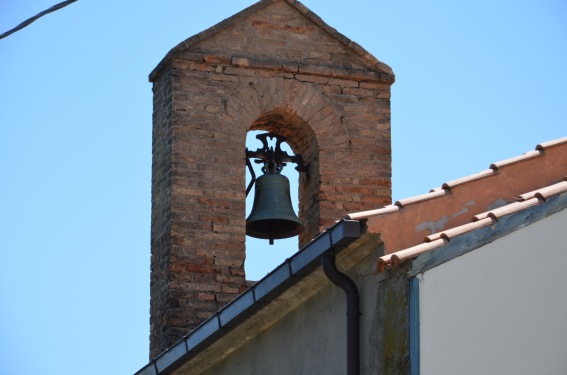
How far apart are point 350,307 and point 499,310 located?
0.94 m

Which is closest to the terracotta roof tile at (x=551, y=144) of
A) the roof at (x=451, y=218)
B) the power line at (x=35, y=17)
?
the roof at (x=451, y=218)

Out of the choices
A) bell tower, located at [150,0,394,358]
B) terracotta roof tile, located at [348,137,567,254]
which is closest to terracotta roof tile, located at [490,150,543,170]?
terracotta roof tile, located at [348,137,567,254]

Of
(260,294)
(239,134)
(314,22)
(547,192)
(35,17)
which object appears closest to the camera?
(35,17)

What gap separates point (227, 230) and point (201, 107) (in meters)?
0.96

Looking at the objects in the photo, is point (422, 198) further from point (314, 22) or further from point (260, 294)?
point (314, 22)

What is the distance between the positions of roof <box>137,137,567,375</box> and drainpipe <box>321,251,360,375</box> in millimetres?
78

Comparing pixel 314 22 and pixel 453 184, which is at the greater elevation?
pixel 314 22

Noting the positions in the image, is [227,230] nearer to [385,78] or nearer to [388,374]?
[385,78]

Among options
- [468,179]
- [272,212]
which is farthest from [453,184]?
[272,212]

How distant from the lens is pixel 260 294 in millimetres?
10344

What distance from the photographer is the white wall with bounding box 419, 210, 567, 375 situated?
8.83 meters

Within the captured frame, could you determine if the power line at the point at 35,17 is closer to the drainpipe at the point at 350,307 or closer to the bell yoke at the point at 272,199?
the drainpipe at the point at 350,307

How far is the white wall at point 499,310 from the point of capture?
8828 millimetres

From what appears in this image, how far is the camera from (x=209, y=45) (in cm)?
1413
